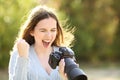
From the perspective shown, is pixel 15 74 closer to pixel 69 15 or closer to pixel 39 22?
pixel 39 22

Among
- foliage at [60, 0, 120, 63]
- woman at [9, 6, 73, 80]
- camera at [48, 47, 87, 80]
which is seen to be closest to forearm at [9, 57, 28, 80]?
woman at [9, 6, 73, 80]

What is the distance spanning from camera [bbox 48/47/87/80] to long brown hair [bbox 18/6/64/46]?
46cm

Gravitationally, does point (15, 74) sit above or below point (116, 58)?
below

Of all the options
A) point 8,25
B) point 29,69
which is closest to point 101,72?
point 8,25

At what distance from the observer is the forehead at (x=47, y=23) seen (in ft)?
11.1

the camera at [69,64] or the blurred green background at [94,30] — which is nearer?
the camera at [69,64]

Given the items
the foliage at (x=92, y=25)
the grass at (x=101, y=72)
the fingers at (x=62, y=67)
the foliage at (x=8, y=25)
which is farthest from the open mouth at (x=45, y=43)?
the foliage at (x=92, y=25)

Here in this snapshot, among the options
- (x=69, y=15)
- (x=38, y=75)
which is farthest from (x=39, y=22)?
(x=69, y=15)

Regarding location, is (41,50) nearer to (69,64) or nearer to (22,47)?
(22,47)

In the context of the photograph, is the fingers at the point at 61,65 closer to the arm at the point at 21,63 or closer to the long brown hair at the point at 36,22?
the arm at the point at 21,63

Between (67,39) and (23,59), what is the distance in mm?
845

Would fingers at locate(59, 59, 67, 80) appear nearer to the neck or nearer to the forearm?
the forearm

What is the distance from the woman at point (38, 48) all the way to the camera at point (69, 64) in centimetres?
16

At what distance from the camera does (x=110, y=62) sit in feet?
41.9
